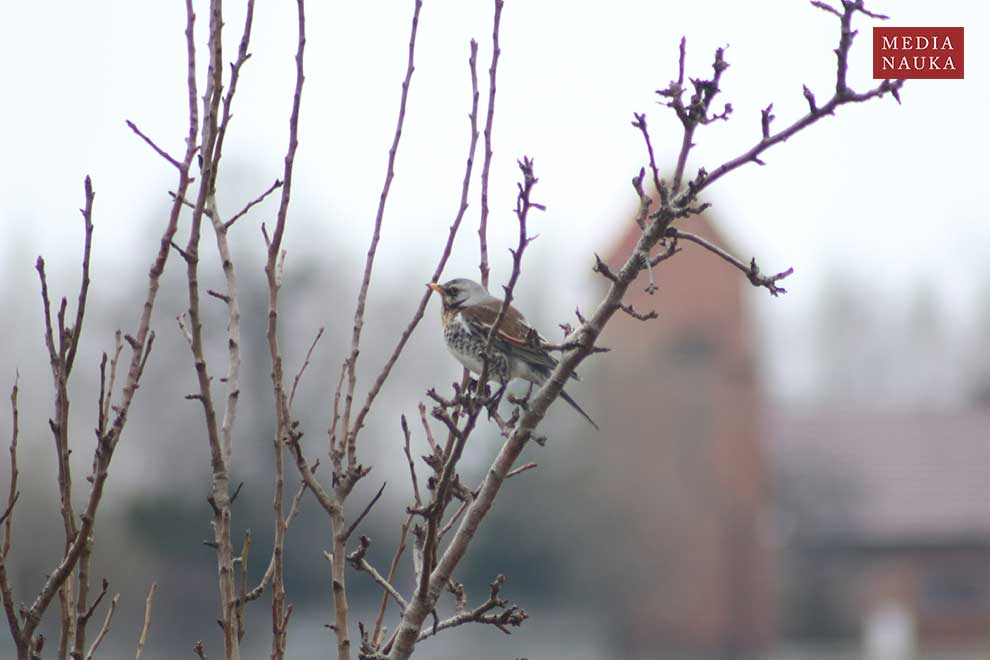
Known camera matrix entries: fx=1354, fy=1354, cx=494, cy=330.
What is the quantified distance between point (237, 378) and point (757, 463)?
3108 cm

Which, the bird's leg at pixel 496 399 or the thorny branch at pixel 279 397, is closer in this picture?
the thorny branch at pixel 279 397

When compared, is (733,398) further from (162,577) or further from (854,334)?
(854,334)

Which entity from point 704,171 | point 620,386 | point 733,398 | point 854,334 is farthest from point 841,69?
point 854,334

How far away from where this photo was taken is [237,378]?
2.35 metres

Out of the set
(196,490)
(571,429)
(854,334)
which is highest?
(854,334)

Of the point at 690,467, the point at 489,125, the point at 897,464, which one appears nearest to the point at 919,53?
the point at 489,125

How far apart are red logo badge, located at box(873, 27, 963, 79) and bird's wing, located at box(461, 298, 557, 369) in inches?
46.7

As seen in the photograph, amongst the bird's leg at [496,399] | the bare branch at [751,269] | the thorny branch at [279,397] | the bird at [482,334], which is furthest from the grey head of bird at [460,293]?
the bare branch at [751,269]

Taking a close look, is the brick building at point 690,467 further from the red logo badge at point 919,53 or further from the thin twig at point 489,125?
the thin twig at point 489,125

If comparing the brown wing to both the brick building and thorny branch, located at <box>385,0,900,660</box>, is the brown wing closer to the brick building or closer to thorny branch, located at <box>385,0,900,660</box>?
thorny branch, located at <box>385,0,900,660</box>

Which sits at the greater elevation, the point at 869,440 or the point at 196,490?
the point at 869,440

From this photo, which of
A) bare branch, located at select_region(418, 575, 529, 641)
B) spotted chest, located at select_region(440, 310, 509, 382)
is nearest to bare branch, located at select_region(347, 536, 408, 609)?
bare branch, located at select_region(418, 575, 529, 641)

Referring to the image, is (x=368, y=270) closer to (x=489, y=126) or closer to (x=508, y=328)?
(x=489, y=126)

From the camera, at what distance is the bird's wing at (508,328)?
13.1 ft
